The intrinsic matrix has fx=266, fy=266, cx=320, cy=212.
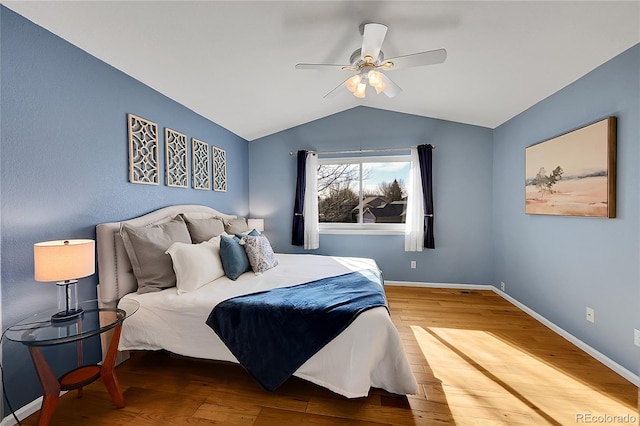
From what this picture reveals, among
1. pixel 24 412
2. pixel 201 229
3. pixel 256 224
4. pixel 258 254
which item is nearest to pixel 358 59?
pixel 258 254

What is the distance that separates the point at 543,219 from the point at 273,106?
11.2ft

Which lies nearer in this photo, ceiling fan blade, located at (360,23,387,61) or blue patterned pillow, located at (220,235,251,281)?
ceiling fan blade, located at (360,23,387,61)

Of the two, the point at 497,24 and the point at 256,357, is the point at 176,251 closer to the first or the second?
the point at 256,357

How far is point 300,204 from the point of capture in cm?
434

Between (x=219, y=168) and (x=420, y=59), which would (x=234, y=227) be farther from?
(x=420, y=59)

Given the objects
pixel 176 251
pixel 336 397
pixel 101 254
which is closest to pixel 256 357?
pixel 336 397

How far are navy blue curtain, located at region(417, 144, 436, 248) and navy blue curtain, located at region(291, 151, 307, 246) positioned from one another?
1797 millimetres

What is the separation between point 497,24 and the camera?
1954mm

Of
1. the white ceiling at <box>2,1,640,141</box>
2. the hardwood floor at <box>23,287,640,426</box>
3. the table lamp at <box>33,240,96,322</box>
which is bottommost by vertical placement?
the hardwood floor at <box>23,287,640,426</box>

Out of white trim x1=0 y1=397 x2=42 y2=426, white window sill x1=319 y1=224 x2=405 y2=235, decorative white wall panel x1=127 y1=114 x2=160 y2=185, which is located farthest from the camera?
white window sill x1=319 y1=224 x2=405 y2=235

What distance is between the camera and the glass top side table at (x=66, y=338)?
1387mm

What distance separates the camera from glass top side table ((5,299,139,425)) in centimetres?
139

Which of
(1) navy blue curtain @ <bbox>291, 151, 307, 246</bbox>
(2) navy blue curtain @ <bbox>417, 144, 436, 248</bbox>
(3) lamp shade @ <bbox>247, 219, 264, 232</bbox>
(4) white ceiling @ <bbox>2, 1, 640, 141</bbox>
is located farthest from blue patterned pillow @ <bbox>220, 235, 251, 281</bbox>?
(2) navy blue curtain @ <bbox>417, 144, 436, 248</bbox>

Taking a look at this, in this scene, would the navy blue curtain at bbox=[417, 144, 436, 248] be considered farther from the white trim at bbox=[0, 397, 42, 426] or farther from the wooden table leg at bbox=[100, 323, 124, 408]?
the white trim at bbox=[0, 397, 42, 426]
